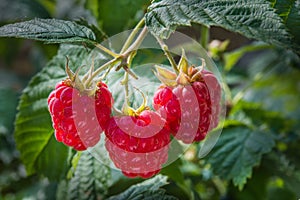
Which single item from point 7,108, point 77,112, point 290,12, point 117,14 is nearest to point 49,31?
point 77,112

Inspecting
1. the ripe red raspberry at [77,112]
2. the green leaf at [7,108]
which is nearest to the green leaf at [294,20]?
the ripe red raspberry at [77,112]

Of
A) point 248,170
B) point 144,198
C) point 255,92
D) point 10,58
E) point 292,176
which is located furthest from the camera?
point 10,58

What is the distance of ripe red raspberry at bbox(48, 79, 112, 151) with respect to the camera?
0.55 meters

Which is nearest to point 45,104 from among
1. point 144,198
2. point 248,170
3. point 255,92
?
point 144,198

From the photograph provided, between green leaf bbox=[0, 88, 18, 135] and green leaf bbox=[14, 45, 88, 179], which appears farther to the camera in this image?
green leaf bbox=[0, 88, 18, 135]

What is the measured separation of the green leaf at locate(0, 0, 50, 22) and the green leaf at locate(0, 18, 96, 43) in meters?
0.62

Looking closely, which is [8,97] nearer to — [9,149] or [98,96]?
[9,149]

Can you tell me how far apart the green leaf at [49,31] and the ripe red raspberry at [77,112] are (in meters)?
0.06

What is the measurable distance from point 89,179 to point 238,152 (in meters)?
0.27

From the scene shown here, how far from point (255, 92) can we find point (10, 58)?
0.82m

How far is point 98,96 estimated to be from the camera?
554mm

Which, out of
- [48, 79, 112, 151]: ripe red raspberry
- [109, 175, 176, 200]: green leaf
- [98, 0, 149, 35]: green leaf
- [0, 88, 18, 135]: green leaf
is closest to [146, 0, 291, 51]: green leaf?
[48, 79, 112, 151]: ripe red raspberry

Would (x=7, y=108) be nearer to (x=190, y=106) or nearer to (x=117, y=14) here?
(x=117, y=14)

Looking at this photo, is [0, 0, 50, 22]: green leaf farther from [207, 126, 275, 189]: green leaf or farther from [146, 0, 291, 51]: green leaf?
[146, 0, 291, 51]: green leaf
